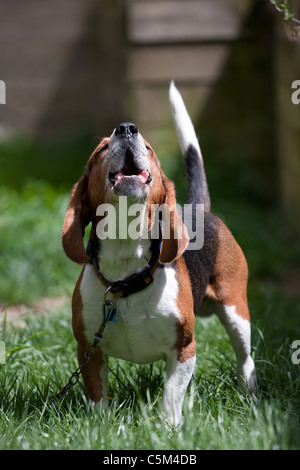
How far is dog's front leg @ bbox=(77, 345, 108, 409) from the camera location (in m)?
3.30

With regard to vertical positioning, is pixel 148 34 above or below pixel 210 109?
above

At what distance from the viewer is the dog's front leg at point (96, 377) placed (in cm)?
330

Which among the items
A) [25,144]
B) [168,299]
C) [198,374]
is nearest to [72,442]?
[168,299]

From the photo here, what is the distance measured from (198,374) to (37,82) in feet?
28.7

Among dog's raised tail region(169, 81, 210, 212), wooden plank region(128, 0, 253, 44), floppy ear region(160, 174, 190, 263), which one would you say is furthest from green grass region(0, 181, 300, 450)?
wooden plank region(128, 0, 253, 44)

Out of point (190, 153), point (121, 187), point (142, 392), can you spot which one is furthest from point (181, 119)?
point (142, 392)

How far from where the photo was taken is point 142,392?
3559 mm

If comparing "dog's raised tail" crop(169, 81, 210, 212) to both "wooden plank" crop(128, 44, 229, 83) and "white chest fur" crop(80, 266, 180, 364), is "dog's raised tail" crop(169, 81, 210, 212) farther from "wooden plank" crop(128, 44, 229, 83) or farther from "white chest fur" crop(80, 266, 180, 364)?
"wooden plank" crop(128, 44, 229, 83)

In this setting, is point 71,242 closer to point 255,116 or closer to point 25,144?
point 255,116

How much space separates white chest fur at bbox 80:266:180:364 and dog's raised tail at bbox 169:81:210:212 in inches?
35.9

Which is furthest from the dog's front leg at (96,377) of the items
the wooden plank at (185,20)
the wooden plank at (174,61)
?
the wooden plank at (185,20)

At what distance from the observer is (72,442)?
2.92 metres

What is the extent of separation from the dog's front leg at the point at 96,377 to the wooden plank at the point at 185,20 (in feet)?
19.1

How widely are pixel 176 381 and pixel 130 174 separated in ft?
A: 3.04
